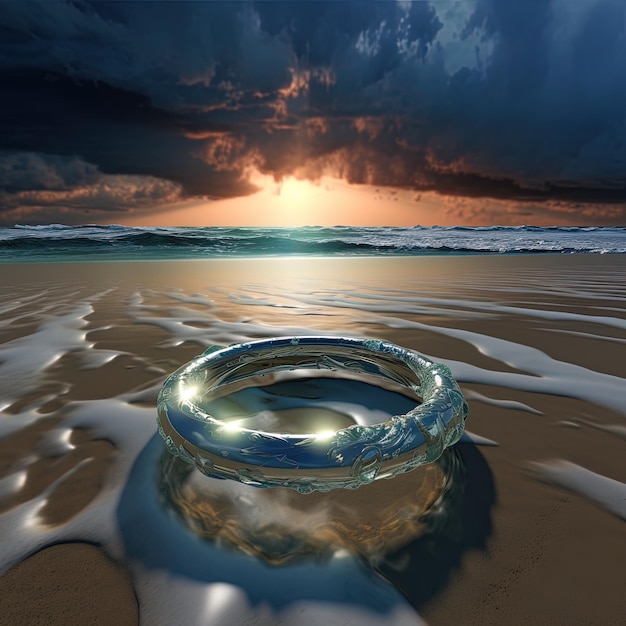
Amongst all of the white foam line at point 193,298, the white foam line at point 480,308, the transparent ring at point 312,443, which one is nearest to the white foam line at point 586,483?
the transparent ring at point 312,443

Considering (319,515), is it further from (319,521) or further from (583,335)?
→ (583,335)

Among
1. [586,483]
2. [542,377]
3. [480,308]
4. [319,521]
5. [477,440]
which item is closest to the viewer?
[319,521]

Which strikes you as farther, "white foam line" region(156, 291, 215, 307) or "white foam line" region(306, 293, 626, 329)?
"white foam line" region(156, 291, 215, 307)

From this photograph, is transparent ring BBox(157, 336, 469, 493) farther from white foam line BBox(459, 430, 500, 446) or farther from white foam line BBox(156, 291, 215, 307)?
white foam line BBox(156, 291, 215, 307)

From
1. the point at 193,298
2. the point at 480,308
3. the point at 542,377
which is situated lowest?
the point at 193,298

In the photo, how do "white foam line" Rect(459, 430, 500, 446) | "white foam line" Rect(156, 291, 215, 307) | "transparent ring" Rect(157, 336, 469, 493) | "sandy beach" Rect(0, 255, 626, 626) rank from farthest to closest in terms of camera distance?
1. "white foam line" Rect(156, 291, 215, 307)
2. "white foam line" Rect(459, 430, 500, 446)
3. "transparent ring" Rect(157, 336, 469, 493)
4. "sandy beach" Rect(0, 255, 626, 626)

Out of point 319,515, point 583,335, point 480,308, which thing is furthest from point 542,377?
point 480,308

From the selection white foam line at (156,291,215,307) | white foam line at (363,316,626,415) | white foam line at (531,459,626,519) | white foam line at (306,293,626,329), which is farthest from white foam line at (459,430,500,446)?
white foam line at (156,291,215,307)

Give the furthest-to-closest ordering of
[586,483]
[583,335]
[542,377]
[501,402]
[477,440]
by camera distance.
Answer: [583,335] < [542,377] < [501,402] < [477,440] < [586,483]

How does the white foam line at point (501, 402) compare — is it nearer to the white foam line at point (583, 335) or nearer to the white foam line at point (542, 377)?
the white foam line at point (542, 377)
